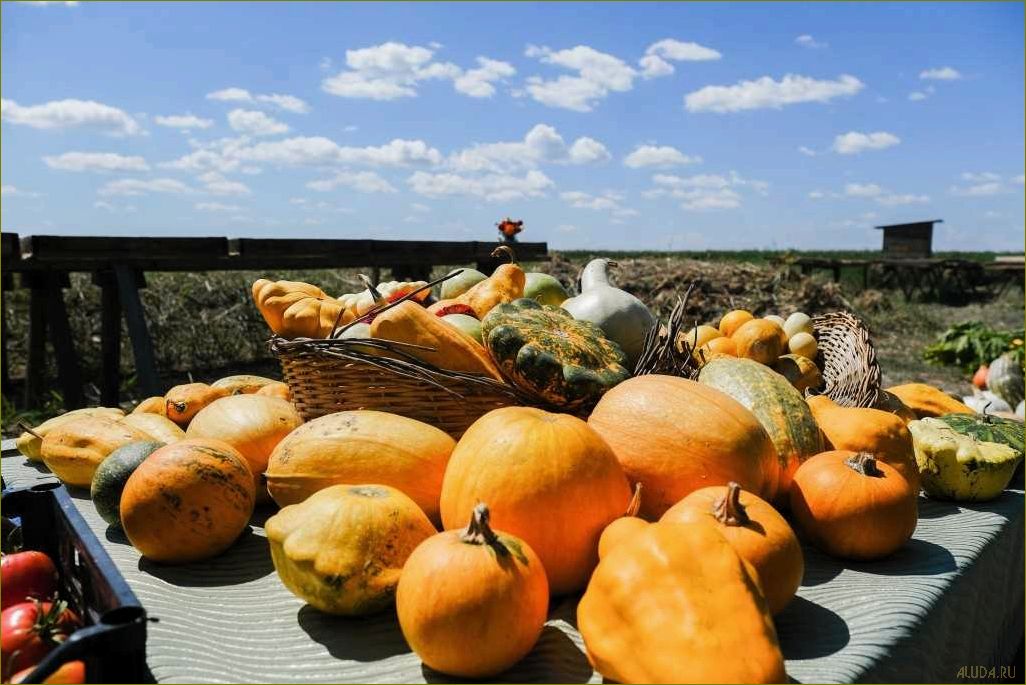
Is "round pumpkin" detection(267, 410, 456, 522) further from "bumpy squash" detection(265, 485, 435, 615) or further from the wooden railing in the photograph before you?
the wooden railing

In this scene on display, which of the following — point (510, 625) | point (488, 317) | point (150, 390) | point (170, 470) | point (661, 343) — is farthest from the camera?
point (150, 390)

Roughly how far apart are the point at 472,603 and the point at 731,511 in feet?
1.99

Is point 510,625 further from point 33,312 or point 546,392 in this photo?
point 33,312

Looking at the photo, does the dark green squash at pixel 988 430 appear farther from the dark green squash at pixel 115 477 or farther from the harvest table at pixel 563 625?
the dark green squash at pixel 115 477

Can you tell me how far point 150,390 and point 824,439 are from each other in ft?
18.3

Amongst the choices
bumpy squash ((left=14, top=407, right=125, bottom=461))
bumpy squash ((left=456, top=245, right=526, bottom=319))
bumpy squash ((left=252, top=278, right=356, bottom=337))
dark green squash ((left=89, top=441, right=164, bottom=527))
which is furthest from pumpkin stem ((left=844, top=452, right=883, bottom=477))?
bumpy squash ((left=14, top=407, right=125, bottom=461))

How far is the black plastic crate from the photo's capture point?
1186 mm

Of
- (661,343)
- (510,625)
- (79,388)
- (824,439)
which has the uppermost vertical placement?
(661,343)

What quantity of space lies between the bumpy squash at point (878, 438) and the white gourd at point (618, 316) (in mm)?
726

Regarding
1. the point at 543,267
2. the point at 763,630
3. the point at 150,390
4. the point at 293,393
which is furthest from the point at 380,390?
the point at 543,267

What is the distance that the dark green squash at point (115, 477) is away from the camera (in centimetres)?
211

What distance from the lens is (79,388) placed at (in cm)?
653

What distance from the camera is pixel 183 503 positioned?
6.15 feet

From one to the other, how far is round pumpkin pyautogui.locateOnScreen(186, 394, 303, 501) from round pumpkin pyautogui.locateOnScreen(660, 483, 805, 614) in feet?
4.25
